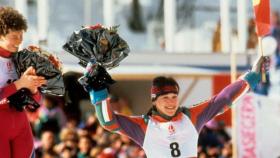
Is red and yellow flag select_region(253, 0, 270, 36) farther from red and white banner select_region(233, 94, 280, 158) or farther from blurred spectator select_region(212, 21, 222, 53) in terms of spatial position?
blurred spectator select_region(212, 21, 222, 53)

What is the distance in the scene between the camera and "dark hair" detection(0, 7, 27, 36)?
224 inches

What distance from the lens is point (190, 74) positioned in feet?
41.3

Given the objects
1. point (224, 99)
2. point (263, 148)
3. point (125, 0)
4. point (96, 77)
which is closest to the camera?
point (96, 77)

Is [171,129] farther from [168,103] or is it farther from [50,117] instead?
[50,117]

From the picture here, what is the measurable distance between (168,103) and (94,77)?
578 millimetres

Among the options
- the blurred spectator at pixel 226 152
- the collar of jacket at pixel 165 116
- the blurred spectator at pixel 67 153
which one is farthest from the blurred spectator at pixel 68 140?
the collar of jacket at pixel 165 116

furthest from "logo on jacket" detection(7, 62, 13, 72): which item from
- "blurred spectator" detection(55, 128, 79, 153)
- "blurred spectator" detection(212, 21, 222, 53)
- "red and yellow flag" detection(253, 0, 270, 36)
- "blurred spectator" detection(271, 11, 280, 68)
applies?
"blurred spectator" detection(212, 21, 222, 53)

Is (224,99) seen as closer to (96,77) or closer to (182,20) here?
(96,77)

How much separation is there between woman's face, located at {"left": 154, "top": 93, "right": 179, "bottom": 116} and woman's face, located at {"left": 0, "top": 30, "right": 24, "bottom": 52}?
97 cm

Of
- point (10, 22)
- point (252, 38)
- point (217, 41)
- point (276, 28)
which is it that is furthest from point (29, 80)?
point (252, 38)

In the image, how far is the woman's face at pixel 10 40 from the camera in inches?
224

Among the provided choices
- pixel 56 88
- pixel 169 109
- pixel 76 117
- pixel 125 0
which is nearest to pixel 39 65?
pixel 56 88

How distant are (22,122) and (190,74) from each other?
699cm

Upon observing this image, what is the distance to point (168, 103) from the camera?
19.1ft
